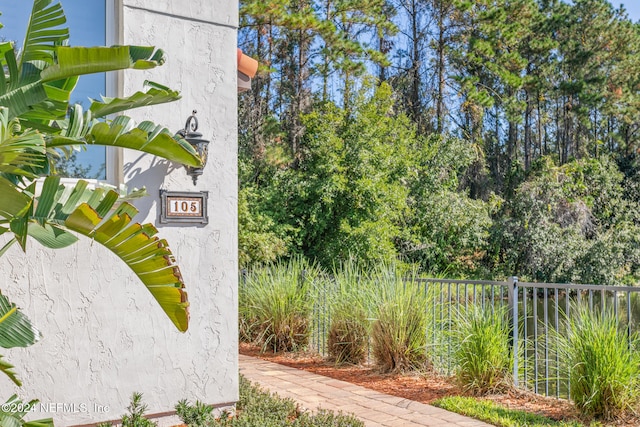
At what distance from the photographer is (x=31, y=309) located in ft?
14.3

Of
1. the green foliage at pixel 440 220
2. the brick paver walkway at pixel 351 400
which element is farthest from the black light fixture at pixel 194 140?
the green foliage at pixel 440 220

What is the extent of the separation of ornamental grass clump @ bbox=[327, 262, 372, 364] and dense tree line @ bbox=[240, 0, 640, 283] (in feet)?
18.3

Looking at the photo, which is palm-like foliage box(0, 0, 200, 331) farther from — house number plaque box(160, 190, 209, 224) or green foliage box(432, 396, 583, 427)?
green foliage box(432, 396, 583, 427)

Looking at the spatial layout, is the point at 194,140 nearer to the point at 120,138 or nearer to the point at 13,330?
the point at 120,138

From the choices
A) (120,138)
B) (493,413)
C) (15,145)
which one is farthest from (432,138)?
(15,145)

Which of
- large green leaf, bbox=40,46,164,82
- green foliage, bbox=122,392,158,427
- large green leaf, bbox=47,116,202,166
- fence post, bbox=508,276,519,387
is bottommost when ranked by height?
green foliage, bbox=122,392,158,427


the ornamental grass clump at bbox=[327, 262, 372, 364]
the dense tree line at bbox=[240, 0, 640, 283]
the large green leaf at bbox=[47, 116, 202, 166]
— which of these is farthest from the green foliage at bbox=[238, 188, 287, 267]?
the large green leaf at bbox=[47, 116, 202, 166]

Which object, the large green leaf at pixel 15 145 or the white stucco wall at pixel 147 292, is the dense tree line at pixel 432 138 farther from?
the large green leaf at pixel 15 145

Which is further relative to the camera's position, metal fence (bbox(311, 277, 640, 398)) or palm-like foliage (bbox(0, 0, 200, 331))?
metal fence (bbox(311, 277, 640, 398))

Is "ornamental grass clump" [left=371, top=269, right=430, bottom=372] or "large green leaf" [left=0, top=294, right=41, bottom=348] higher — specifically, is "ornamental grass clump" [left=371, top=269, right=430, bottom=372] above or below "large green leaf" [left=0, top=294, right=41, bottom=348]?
below

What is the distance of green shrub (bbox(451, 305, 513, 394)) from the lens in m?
6.13

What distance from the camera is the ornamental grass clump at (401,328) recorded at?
277 inches

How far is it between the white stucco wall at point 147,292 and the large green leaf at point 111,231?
1.34m

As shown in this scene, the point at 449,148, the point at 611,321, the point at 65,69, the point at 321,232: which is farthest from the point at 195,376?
the point at 449,148
